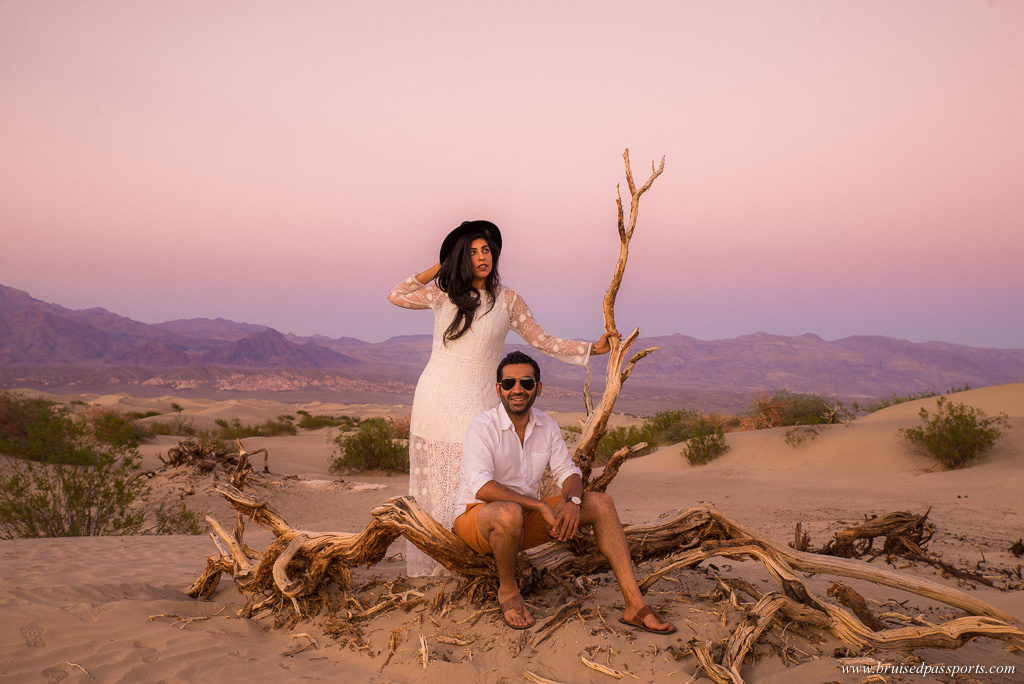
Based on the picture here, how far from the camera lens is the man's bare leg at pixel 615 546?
332cm

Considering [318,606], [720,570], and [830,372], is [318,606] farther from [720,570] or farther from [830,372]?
[830,372]

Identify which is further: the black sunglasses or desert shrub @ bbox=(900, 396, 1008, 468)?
desert shrub @ bbox=(900, 396, 1008, 468)

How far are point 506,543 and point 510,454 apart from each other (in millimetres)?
510

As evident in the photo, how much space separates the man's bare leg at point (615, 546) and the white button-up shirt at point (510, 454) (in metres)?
0.22

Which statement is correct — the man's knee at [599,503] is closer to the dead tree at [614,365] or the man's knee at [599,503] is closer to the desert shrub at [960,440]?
the dead tree at [614,365]

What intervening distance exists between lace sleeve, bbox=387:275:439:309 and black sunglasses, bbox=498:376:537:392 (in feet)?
2.91

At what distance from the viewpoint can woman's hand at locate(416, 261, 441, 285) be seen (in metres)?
4.09

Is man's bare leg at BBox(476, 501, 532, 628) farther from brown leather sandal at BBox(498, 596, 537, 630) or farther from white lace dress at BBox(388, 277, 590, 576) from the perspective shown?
white lace dress at BBox(388, 277, 590, 576)

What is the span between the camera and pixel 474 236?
3.99 meters

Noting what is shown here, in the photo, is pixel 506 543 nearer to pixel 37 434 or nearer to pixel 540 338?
pixel 540 338

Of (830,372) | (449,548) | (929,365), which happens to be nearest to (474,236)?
(449,548)

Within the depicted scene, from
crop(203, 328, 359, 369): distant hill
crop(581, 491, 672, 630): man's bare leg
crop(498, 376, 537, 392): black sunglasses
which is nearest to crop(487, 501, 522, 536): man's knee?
crop(581, 491, 672, 630): man's bare leg

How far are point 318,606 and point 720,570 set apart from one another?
121 inches

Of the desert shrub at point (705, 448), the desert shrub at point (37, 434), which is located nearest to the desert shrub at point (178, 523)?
the desert shrub at point (37, 434)
